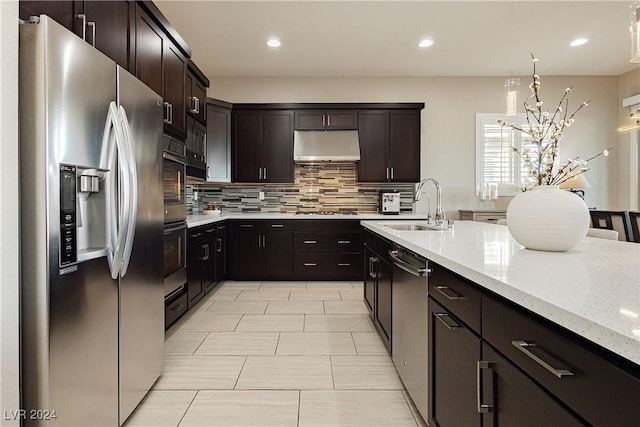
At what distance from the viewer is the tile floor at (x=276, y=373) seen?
5.83 feet

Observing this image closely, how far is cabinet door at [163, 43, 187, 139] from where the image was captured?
2.72 metres

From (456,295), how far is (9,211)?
149 centimetres

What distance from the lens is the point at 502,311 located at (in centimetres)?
91

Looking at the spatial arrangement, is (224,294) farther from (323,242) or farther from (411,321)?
(411,321)

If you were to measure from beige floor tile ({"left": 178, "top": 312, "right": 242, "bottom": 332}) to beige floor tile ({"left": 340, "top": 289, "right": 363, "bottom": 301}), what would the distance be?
1.22 m

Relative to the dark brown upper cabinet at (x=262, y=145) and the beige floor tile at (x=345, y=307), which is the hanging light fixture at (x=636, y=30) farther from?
the dark brown upper cabinet at (x=262, y=145)

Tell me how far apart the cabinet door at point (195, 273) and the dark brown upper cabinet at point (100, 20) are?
174 cm

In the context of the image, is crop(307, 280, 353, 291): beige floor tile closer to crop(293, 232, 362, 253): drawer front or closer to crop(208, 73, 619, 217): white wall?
crop(293, 232, 362, 253): drawer front

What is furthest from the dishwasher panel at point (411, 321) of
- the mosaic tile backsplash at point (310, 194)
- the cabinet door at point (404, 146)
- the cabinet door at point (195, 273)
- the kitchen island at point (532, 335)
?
the mosaic tile backsplash at point (310, 194)

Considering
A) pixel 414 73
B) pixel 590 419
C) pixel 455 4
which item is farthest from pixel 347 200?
pixel 590 419

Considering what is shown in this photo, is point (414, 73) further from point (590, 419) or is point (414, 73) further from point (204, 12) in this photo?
point (590, 419)

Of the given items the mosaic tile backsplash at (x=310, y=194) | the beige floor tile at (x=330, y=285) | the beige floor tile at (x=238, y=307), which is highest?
the mosaic tile backsplash at (x=310, y=194)

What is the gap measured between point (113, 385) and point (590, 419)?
1703 millimetres

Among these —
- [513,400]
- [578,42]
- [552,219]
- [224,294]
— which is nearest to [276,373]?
[513,400]
